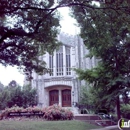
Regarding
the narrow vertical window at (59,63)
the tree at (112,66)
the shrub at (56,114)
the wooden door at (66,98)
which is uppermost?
the narrow vertical window at (59,63)

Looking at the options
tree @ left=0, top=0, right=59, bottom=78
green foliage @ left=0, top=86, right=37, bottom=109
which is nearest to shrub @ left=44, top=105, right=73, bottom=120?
tree @ left=0, top=0, right=59, bottom=78

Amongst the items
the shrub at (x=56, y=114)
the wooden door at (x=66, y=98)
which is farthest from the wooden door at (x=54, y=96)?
the shrub at (x=56, y=114)

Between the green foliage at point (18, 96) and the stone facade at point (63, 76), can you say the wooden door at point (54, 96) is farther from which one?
the green foliage at point (18, 96)

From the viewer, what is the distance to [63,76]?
91.9 feet

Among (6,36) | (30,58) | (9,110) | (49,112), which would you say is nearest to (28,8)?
(6,36)

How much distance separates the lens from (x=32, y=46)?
9.97 metres

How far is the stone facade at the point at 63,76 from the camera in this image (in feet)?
91.9

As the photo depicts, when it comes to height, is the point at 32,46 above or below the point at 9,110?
above

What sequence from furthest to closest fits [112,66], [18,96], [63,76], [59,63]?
[59,63]
[63,76]
[18,96]
[112,66]

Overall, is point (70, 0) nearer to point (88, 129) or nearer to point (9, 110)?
point (88, 129)

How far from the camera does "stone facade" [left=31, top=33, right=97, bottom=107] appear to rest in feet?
91.9

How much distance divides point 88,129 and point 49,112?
14.4ft

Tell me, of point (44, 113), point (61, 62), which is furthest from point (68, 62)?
point (44, 113)

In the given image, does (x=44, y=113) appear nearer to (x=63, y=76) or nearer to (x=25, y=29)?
(x=25, y=29)
